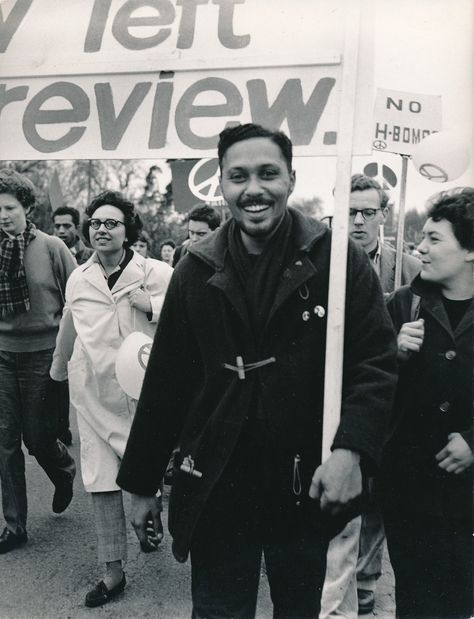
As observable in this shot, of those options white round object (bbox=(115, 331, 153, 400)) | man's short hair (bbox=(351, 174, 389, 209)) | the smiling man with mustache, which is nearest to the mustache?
the smiling man with mustache

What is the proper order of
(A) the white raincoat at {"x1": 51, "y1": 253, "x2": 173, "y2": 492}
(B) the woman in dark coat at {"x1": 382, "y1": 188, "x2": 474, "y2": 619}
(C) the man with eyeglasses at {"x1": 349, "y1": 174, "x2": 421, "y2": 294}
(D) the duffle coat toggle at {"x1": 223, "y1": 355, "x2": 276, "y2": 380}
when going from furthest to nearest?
1. (C) the man with eyeglasses at {"x1": 349, "y1": 174, "x2": 421, "y2": 294}
2. (A) the white raincoat at {"x1": 51, "y1": 253, "x2": 173, "y2": 492}
3. (B) the woman in dark coat at {"x1": 382, "y1": 188, "x2": 474, "y2": 619}
4. (D) the duffle coat toggle at {"x1": 223, "y1": 355, "x2": 276, "y2": 380}

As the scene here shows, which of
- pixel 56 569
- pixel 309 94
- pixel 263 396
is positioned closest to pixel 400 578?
pixel 263 396

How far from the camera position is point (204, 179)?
21.8 ft

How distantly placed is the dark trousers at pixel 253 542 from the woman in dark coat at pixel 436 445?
0.42 meters

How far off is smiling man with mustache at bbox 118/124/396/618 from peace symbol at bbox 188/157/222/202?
4350 millimetres

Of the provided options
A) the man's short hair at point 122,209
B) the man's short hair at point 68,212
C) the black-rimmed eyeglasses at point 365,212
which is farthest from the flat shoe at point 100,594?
the man's short hair at point 68,212

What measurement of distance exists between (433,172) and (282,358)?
1.84 metres

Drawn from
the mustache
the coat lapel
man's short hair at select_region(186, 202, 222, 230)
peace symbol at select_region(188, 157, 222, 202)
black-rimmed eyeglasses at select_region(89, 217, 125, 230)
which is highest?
peace symbol at select_region(188, 157, 222, 202)

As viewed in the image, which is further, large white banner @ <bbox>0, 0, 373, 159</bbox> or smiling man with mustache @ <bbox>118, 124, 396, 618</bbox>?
large white banner @ <bbox>0, 0, 373, 159</bbox>

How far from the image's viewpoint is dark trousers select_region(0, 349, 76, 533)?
13.3 ft

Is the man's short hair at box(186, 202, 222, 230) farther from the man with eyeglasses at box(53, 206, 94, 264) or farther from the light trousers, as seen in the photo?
the light trousers

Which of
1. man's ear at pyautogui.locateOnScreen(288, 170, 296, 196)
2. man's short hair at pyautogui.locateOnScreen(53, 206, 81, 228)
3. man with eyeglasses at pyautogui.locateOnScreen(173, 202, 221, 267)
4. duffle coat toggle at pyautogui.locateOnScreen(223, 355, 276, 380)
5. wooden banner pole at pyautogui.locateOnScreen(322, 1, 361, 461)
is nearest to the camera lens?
wooden banner pole at pyautogui.locateOnScreen(322, 1, 361, 461)

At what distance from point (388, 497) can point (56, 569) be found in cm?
208

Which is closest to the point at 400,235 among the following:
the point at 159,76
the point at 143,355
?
the point at 143,355
